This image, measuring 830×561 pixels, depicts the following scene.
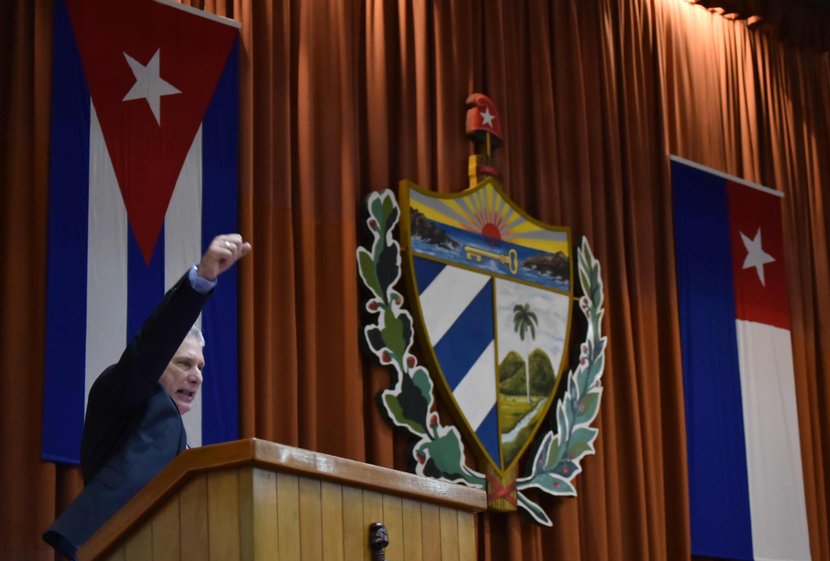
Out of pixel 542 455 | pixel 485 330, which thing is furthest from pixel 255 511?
pixel 542 455

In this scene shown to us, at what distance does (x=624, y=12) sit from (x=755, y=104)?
1.26 meters

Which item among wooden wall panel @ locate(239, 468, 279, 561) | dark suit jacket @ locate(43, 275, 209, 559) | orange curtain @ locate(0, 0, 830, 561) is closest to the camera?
wooden wall panel @ locate(239, 468, 279, 561)

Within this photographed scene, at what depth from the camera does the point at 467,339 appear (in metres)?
5.47

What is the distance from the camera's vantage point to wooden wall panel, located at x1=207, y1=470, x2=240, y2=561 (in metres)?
2.32

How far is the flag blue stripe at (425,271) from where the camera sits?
534cm

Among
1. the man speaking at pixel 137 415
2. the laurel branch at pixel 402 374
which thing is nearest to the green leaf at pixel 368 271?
the laurel branch at pixel 402 374

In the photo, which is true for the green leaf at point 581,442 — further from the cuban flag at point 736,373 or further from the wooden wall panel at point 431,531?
the wooden wall panel at point 431,531

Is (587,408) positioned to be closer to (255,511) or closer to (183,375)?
(183,375)

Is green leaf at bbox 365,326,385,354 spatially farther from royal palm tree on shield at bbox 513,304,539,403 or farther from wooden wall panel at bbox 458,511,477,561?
wooden wall panel at bbox 458,511,477,561

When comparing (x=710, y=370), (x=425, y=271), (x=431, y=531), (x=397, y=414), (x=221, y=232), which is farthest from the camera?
(x=710, y=370)

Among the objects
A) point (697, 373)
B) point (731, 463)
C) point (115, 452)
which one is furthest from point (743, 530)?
point (115, 452)

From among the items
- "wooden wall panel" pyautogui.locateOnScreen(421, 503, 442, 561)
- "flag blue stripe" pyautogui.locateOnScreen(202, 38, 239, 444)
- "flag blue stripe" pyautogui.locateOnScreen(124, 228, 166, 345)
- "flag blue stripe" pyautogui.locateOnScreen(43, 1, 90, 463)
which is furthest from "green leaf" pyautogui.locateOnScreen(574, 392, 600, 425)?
"wooden wall panel" pyautogui.locateOnScreen(421, 503, 442, 561)

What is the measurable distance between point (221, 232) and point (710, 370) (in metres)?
3.06

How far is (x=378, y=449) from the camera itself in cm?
507
